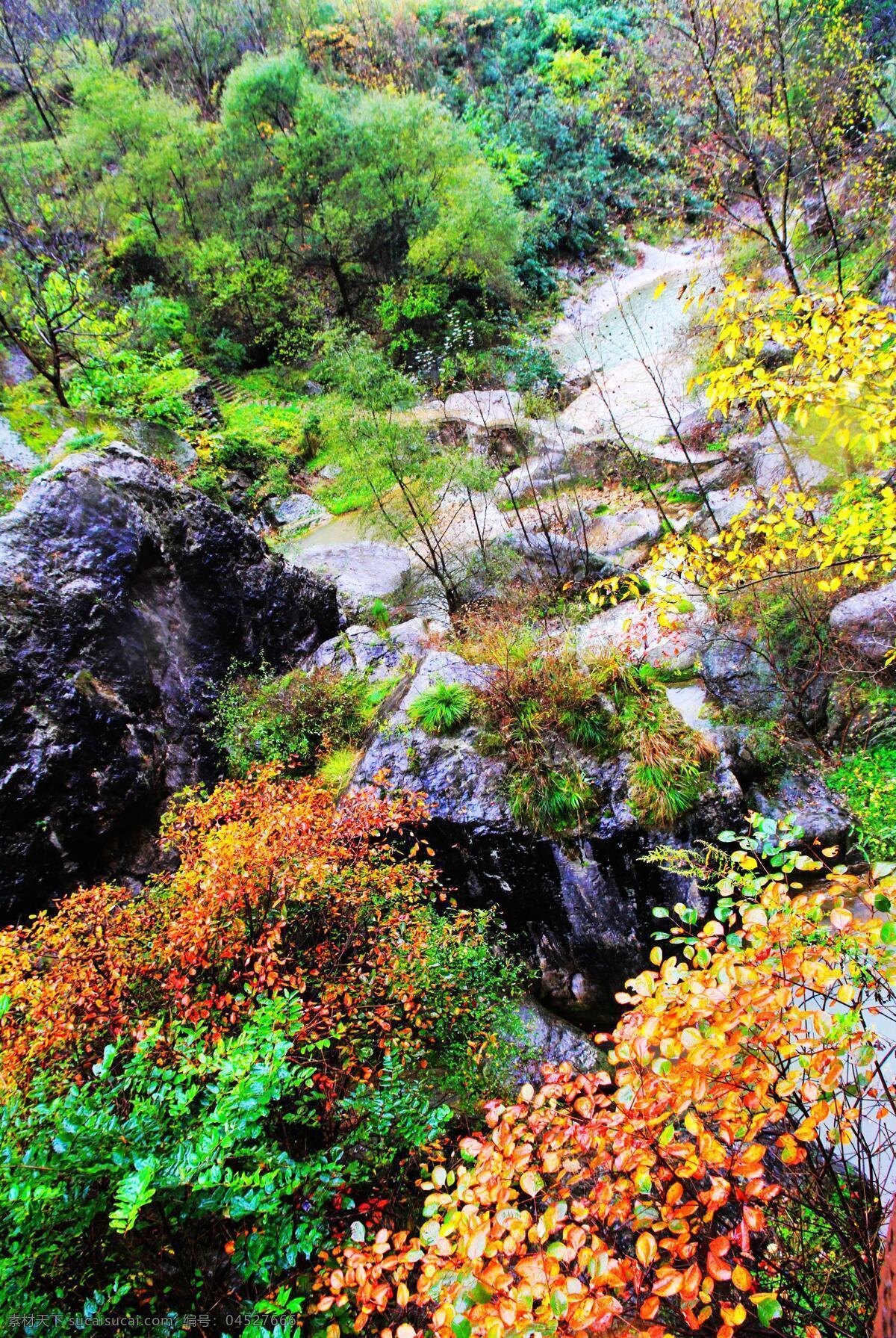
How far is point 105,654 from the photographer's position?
21.9ft

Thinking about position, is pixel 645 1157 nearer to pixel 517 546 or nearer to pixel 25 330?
pixel 517 546

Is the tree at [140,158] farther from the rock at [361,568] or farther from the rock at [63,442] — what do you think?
the rock at [63,442]

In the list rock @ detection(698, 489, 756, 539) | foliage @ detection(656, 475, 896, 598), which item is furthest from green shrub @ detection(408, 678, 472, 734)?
rock @ detection(698, 489, 756, 539)

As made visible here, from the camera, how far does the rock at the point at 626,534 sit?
37.6ft

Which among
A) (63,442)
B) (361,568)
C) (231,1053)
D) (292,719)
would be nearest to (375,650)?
(292,719)

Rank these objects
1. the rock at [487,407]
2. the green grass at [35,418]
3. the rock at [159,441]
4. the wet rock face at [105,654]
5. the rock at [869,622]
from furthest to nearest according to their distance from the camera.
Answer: the rock at [487,407], the rock at [159,441], the green grass at [35,418], the rock at [869,622], the wet rock face at [105,654]

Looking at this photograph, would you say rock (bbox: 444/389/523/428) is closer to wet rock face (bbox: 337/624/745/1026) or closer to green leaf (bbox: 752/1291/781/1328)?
wet rock face (bbox: 337/624/745/1026)

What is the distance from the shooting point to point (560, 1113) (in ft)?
8.21

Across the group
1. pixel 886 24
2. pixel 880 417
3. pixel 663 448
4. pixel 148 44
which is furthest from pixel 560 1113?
pixel 148 44

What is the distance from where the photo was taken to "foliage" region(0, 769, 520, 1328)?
204cm

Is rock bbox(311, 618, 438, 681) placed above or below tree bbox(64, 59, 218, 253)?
below

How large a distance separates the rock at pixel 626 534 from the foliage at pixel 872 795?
242 inches

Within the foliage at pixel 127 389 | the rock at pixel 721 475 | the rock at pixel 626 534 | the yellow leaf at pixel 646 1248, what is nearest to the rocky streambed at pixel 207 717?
the foliage at pixel 127 389

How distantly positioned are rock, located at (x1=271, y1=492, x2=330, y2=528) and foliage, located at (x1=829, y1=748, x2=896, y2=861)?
13.1m
